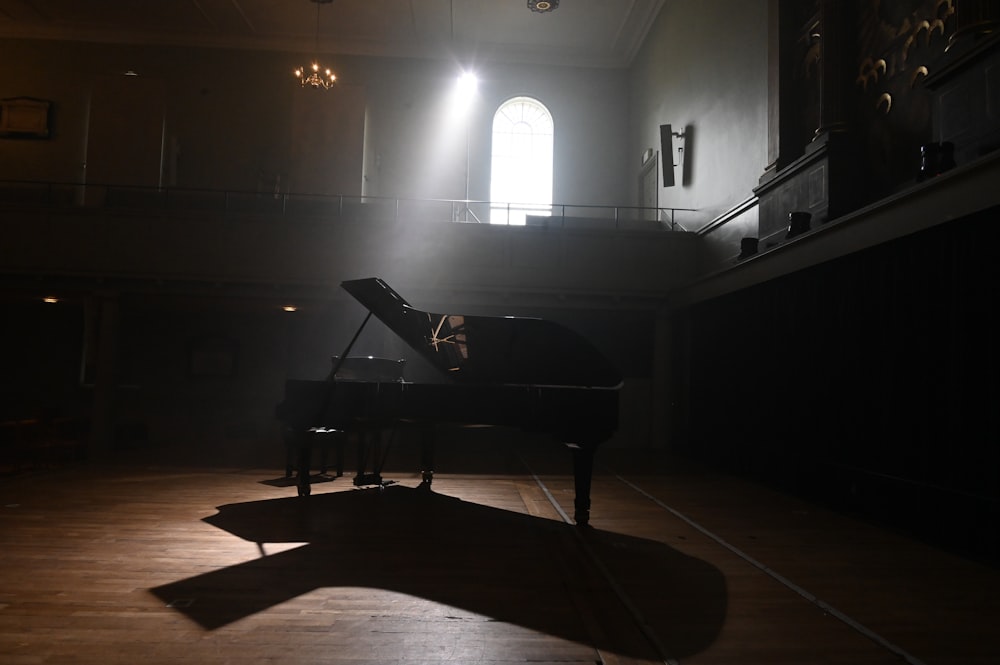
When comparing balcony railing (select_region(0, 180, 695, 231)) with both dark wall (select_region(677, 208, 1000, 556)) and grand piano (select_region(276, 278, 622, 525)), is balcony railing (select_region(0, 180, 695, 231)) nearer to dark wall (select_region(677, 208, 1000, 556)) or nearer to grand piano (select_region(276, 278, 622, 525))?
dark wall (select_region(677, 208, 1000, 556))

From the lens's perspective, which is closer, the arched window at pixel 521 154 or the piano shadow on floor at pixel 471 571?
the piano shadow on floor at pixel 471 571

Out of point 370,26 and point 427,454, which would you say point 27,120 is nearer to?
point 370,26

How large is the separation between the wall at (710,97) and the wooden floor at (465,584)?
4128 millimetres

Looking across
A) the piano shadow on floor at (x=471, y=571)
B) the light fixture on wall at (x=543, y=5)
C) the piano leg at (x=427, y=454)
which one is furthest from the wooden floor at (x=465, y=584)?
the light fixture on wall at (x=543, y=5)

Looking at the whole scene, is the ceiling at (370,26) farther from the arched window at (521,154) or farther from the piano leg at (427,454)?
the piano leg at (427,454)

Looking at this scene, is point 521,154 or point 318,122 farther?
point 521,154

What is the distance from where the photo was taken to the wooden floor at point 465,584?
2277 mm

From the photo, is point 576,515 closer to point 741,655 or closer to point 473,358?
point 473,358

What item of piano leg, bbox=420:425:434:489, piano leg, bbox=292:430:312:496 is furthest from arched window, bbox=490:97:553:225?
piano leg, bbox=292:430:312:496

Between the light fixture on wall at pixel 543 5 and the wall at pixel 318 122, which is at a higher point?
the light fixture on wall at pixel 543 5

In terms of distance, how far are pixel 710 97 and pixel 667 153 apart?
129 centimetres

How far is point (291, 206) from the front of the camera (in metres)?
10.8

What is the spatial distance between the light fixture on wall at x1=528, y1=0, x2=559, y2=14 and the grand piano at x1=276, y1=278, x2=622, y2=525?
8.47 m

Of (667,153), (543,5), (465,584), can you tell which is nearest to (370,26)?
(543,5)
